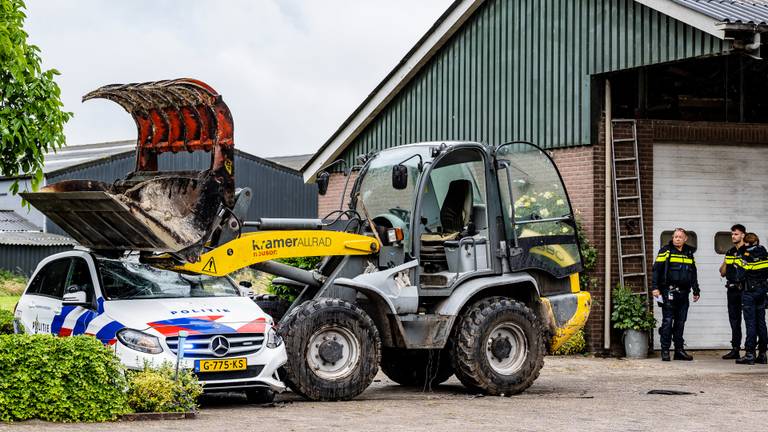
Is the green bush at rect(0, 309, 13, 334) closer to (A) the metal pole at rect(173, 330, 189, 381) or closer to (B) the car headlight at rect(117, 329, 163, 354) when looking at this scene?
(B) the car headlight at rect(117, 329, 163, 354)

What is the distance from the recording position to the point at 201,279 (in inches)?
508

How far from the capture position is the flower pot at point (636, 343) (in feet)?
61.7

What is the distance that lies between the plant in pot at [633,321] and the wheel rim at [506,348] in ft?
18.1

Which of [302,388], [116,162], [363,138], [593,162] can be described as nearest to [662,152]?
[593,162]

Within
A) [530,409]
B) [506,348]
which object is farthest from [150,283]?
[530,409]

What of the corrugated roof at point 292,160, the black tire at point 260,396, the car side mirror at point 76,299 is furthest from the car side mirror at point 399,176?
the corrugated roof at point 292,160

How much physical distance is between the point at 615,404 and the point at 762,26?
20.6 feet

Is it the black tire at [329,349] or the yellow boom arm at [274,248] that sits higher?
the yellow boom arm at [274,248]

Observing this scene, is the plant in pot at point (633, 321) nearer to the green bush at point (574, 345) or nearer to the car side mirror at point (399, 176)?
the green bush at point (574, 345)

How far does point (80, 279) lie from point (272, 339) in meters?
2.26

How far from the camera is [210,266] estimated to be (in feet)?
40.2

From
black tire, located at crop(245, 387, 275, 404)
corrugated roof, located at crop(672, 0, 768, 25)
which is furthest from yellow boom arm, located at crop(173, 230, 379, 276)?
corrugated roof, located at crop(672, 0, 768, 25)

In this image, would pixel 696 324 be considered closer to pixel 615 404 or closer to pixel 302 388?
pixel 615 404

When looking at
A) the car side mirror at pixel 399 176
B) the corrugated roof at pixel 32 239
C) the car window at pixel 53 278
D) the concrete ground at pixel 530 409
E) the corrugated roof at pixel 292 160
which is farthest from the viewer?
the corrugated roof at pixel 292 160
